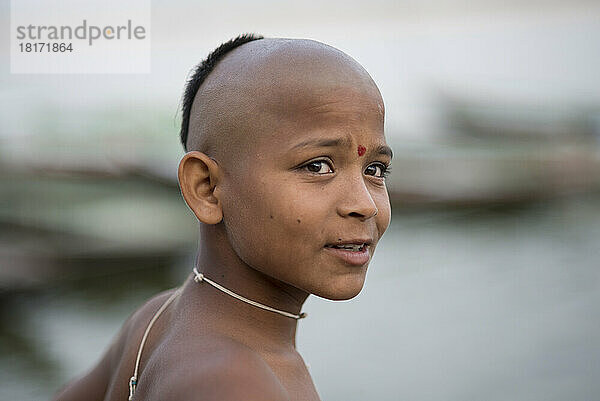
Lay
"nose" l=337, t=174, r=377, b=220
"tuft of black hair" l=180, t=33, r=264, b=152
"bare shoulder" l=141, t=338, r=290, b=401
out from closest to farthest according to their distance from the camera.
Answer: "bare shoulder" l=141, t=338, r=290, b=401, "nose" l=337, t=174, r=377, b=220, "tuft of black hair" l=180, t=33, r=264, b=152

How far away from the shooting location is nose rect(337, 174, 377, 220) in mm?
972

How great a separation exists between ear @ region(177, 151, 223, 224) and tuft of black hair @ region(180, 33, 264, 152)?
13 cm

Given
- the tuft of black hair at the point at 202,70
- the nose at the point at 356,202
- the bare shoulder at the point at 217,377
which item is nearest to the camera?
the bare shoulder at the point at 217,377

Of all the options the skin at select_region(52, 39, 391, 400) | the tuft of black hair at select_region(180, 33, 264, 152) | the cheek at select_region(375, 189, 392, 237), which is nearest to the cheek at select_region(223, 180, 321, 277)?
the skin at select_region(52, 39, 391, 400)

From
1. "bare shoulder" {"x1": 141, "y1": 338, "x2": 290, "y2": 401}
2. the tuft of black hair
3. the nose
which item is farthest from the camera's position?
the tuft of black hair

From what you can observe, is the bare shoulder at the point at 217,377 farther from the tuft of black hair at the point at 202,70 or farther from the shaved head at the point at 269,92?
the tuft of black hair at the point at 202,70

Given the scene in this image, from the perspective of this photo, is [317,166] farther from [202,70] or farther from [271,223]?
[202,70]

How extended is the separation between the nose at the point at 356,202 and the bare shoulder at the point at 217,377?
0.21 m

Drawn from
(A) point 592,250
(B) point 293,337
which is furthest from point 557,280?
(B) point 293,337

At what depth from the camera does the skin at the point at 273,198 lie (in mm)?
979

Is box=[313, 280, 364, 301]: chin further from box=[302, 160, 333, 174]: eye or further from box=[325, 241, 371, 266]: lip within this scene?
box=[302, 160, 333, 174]: eye

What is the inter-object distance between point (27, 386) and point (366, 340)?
1178 millimetres

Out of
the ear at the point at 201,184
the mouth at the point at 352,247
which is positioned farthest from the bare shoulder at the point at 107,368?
the mouth at the point at 352,247

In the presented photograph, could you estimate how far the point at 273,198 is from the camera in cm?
98
